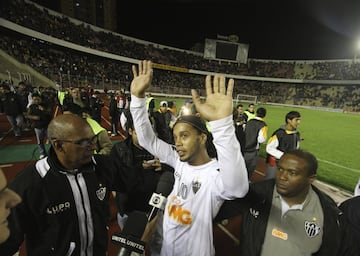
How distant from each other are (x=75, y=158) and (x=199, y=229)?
4.15 ft

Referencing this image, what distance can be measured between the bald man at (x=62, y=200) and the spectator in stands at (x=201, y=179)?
27.8 inches

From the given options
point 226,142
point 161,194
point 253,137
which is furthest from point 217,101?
point 253,137

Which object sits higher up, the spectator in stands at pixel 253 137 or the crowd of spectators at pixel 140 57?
the crowd of spectators at pixel 140 57

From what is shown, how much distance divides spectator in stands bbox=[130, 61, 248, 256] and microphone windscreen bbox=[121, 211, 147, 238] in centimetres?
55

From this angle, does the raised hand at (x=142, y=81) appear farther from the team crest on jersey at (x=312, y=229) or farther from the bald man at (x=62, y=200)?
the team crest on jersey at (x=312, y=229)

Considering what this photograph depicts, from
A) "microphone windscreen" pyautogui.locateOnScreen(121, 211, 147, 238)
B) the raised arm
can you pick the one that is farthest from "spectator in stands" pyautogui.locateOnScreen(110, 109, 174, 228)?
the raised arm

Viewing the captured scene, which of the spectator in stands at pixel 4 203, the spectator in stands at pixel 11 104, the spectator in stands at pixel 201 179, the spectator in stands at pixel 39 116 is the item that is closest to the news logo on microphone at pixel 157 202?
the spectator in stands at pixel 201 179

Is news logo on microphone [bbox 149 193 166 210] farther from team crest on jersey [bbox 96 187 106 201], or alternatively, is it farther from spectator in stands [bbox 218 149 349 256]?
spectator in stands [bbox 218 149 349 256]

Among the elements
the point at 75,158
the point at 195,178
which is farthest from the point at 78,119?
the point at 195,178

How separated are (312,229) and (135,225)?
1.64m

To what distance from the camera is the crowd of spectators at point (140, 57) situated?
24078 mm

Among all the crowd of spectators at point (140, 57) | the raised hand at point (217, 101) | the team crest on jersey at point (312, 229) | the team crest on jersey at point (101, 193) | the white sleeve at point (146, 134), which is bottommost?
the team crest on jersey at point (312, 229)

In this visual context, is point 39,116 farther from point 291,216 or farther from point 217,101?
point 291,216

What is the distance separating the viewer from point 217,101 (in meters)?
1.57
